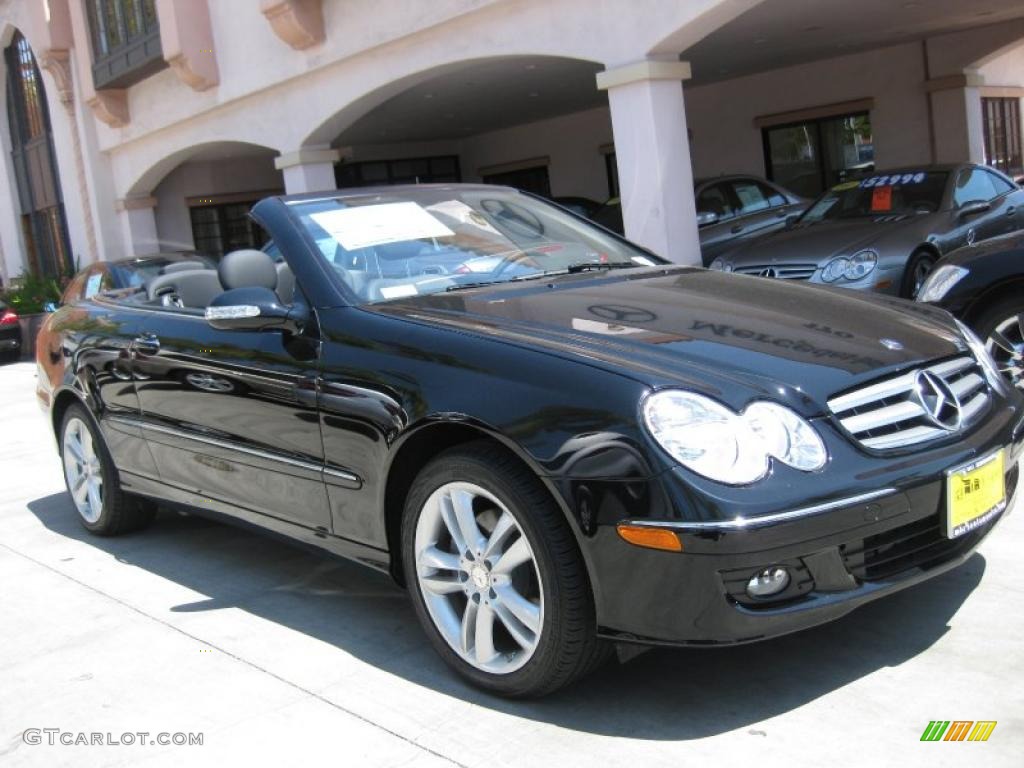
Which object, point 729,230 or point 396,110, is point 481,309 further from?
point 396,110

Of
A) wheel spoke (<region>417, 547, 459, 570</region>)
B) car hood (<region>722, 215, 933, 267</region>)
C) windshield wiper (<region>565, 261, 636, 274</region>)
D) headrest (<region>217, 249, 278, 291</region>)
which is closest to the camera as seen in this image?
wheel spoke (<region>417, 547, 459, 570</region>)

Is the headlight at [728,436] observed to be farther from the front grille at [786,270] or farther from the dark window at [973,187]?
the dark window at [973,187]

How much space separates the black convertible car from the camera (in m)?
2.89

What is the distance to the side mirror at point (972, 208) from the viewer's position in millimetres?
9000

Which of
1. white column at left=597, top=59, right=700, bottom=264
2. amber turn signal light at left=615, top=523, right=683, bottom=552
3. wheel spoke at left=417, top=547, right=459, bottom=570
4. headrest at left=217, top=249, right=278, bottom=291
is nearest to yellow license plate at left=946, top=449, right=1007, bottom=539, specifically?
amber turn signal light at left=615, top=523, right=683, bottom=552

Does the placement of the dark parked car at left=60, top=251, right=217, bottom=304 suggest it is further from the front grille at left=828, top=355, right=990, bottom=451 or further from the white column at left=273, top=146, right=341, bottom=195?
the front grille at left=828, top=355, right=990, bottom=451

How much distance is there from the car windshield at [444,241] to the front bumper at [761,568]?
151 cm

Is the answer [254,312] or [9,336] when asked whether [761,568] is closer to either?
[254,312]

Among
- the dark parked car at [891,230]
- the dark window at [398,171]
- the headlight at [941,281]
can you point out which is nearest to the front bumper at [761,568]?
the headlight at [941,281]

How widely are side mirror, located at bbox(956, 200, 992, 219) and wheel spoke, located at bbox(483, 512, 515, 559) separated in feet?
22.7

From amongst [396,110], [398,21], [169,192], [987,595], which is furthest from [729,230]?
[169,192]

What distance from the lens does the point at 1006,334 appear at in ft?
19.4

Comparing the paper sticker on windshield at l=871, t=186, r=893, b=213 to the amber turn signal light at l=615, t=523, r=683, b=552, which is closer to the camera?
the amber turn signal light at l=615, t=523, r=683, b=552

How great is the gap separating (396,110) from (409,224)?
14.9 meters
